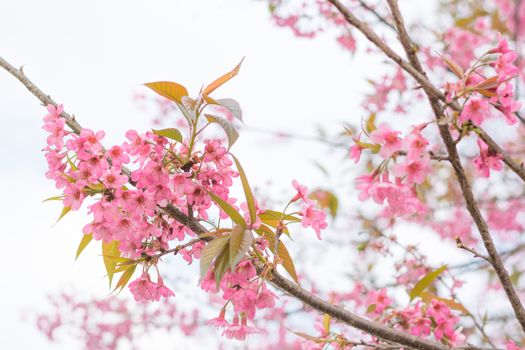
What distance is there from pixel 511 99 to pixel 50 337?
7.35 m

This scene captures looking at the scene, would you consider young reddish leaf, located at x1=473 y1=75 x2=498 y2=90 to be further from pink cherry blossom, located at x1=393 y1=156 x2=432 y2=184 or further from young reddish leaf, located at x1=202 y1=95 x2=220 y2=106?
young reddish leaf, located at x1=202 y1=95 x2=220 y2=106

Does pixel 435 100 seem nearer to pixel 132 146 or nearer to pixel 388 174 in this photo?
pixel 388 174

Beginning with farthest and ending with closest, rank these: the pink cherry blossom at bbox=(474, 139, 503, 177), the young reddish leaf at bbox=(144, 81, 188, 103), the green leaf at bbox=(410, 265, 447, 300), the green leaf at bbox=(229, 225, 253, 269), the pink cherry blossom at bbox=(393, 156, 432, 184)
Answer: the green leaf at bbox=(410, 265, 447, 300) < the pink cherry blossom at bbox=(474, 139, 503, 177) < the pink cherry blossom at bbox=(393, 156, 432, 184) < the young reddish leaf at bbox=(144, 81, 188, 103) < the green leaf at bbox=(229, 225, 253, 269)

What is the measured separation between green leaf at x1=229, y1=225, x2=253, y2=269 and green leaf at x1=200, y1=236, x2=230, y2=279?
22 mm

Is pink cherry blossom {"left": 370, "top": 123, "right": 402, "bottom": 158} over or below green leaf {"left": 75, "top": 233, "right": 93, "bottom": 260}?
over

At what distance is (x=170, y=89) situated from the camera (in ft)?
3.68

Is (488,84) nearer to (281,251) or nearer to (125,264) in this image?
(281,251)

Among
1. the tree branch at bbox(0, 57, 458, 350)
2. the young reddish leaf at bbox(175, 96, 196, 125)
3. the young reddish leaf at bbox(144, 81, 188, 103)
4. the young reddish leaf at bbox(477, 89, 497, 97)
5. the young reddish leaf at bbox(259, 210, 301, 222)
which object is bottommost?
the tree branch at bbox(0, 57, 458, 350)

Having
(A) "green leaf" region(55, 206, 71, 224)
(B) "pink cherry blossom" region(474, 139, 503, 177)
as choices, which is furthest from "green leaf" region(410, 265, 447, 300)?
(A) "green leaf" region(55, 206, 71, 224)

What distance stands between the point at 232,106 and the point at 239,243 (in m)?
0.26

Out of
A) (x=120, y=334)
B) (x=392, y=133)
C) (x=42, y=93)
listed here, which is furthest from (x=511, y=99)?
(x=120, y=334)

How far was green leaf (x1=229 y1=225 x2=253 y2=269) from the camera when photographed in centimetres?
97

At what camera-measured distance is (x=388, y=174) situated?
4.37 feet

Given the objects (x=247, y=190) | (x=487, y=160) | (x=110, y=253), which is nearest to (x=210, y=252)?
(x=247, y=190)
